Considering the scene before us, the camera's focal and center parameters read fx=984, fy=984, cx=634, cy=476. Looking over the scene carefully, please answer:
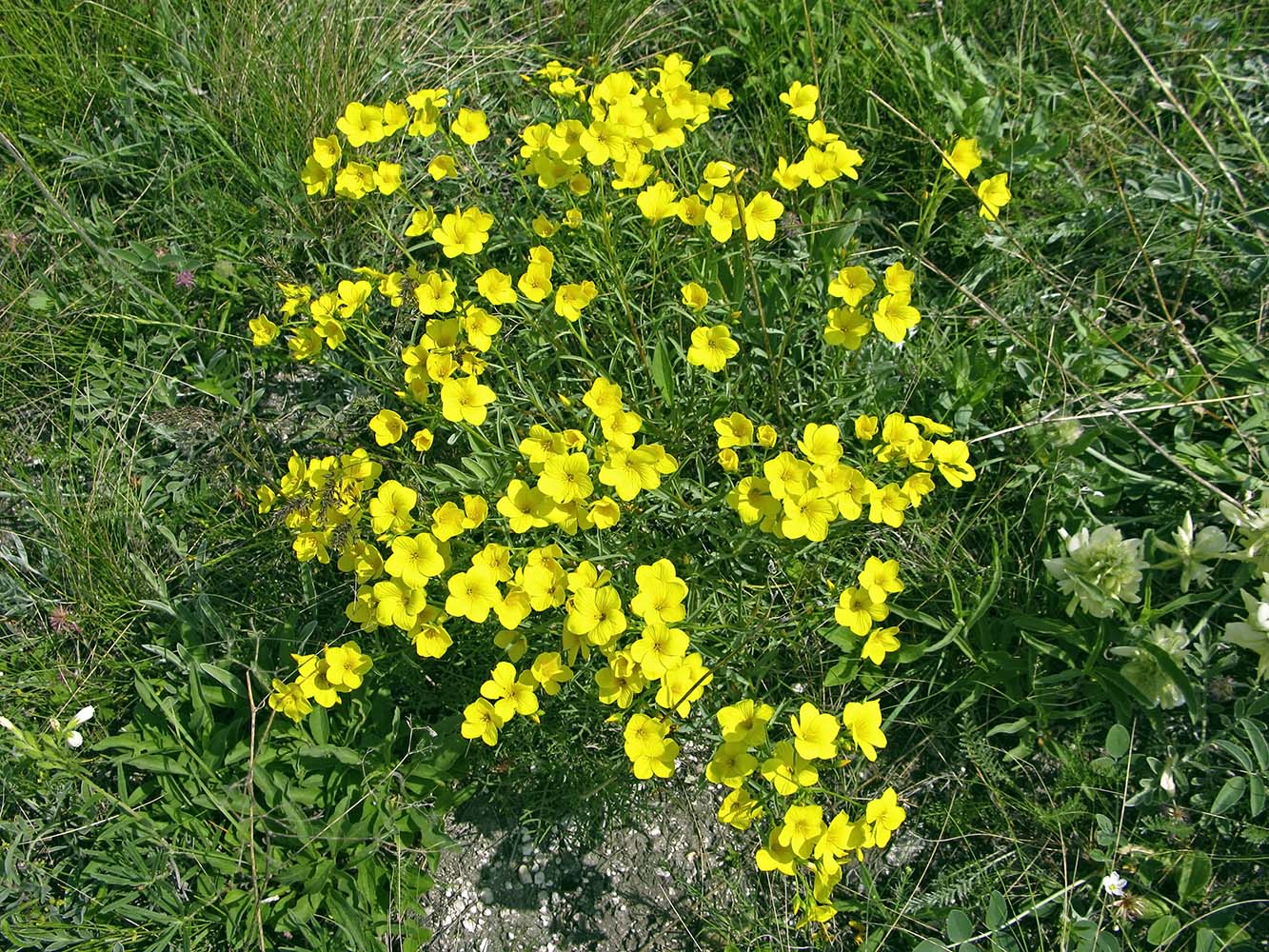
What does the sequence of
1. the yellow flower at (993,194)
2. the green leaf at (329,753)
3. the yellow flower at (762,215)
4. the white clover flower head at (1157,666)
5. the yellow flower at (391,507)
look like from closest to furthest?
the yellow flower at (391,507)
the white clover flower head at (1157,666)
the green leaf at (329,753)
the yellow flower at (762,215)
the yellow flower at (993,194)

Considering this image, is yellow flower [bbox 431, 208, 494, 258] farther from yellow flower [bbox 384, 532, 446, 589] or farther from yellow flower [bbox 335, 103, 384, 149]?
yellow flower [bbox 384, 532, 446, 589]

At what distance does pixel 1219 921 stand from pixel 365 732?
231 centimetres

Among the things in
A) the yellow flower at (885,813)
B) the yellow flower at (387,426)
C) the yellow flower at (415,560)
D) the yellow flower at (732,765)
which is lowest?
the yellow flower at (885,813)

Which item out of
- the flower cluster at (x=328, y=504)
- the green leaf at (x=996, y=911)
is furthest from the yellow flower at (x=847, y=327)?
the green leaf at (x=996, y=911)

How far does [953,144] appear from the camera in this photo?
2.78 metres

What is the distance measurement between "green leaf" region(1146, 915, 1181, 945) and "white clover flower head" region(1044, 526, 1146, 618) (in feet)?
2.52

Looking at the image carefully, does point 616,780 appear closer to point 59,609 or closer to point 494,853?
point 494,853

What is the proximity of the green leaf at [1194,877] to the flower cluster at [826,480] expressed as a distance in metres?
1.15

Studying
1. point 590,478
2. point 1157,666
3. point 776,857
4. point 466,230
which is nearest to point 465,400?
point 590,478

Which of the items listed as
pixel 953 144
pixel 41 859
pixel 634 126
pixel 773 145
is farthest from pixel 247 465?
pixel 953 144

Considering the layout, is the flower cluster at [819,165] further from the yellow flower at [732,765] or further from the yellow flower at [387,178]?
the yellow flower at [732,765]

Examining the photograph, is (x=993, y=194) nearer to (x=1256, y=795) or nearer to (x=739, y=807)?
(x=1256, y=795)

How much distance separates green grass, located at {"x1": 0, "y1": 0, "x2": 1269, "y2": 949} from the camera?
2633mm

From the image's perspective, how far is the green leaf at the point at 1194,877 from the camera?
99.0 inches
